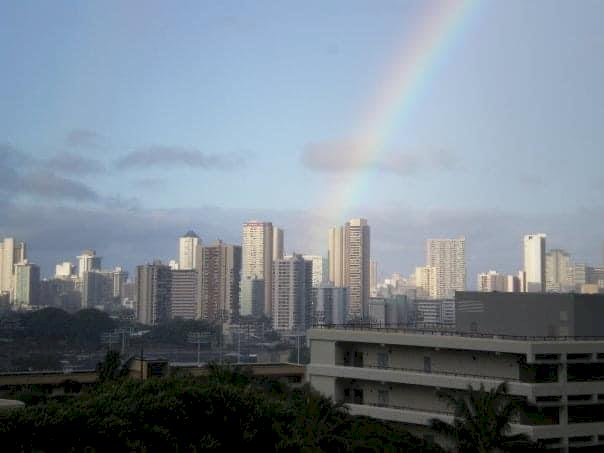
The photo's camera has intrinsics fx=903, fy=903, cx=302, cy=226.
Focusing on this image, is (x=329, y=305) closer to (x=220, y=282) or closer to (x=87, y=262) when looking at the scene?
(x=220, y=282)

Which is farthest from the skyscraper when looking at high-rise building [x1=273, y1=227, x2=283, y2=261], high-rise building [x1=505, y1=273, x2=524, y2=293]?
high-rise building [x1=273, y1=227, x2=283, y2=261]

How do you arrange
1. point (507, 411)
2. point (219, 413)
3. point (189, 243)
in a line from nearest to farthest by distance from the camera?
point (219, 413) < point (507, 411) < point (189, 243)

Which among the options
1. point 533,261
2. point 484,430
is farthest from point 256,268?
point 484,430

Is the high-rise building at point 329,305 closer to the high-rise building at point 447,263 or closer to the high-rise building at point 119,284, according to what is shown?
the high-rise building at point 447,263

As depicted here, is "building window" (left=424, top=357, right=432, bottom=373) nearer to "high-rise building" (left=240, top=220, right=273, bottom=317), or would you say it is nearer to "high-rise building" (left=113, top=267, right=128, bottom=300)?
"high-rise building" (left=240, top=220, right=273, bottom=317)

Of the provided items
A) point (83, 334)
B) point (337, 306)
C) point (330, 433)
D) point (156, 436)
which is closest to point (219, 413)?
point (156, 436)

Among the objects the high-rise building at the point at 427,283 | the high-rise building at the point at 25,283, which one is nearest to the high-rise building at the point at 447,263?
the high-rise building at the point at 427,283

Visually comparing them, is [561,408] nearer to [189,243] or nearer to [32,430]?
[32,430]
